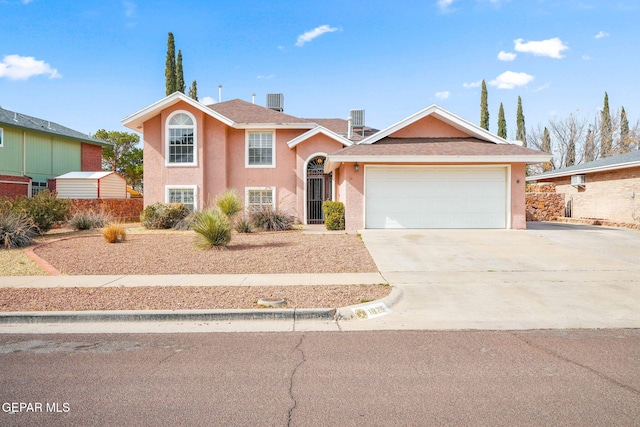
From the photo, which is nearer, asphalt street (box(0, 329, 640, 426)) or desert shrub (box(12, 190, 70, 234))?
asphalt street (box(0, 329, 640, 426))

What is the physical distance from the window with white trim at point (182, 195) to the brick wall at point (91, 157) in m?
17.1

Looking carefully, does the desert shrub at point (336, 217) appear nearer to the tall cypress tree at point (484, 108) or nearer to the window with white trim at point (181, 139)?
the window with white trim at point (181, 139)

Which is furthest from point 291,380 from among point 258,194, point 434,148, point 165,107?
point 165,107

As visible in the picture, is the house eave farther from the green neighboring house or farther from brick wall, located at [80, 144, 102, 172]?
brick wall, located at [80, 144, 102, 172]

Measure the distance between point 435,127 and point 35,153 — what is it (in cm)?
2624

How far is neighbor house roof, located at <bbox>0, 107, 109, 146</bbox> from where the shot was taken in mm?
28203

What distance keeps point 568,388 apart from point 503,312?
2888 millimetres

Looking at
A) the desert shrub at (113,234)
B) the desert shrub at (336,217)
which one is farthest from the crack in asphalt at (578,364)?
the desert shrub at (113,234)

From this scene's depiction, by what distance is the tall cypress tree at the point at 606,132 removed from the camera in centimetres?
3869

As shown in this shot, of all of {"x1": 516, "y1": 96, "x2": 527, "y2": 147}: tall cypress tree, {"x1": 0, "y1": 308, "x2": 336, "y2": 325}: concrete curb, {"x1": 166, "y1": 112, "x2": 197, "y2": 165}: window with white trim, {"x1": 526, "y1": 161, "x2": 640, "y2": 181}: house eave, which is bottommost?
{"x1": 0, "y1": 308, "x2": 336, "y2": 325}: concrete curb

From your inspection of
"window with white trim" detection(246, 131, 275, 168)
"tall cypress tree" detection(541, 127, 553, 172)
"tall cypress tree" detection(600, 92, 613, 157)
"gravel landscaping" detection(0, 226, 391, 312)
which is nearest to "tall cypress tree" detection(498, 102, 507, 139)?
"tall cypress tree" detection(541, 127, 553, 172)

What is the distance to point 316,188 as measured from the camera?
22.4 m

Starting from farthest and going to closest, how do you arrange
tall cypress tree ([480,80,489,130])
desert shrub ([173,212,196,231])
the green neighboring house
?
1. tall cypress tree ([480,80,489,130])
2. the green neighboring house
3. desert shrub ([173,212,196,231])

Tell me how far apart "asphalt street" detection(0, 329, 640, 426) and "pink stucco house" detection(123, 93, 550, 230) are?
10.8 metres
